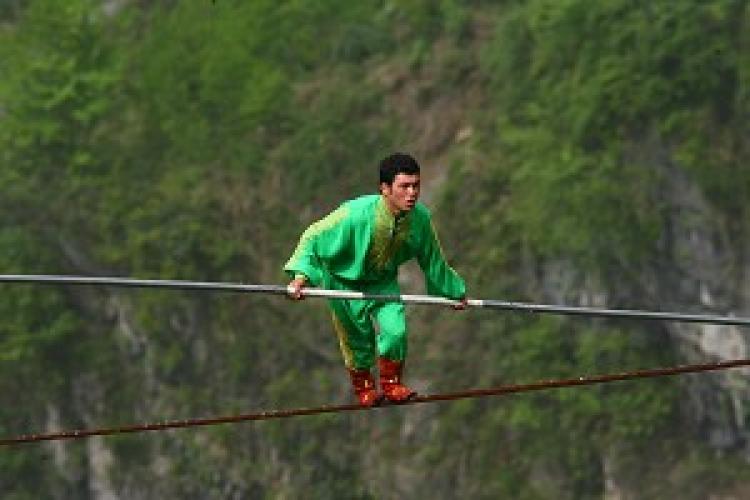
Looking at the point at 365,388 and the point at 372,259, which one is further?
the point at 365,388

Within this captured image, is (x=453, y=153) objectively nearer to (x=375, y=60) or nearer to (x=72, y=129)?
(x=375, y=60)

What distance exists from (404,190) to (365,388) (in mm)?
1028

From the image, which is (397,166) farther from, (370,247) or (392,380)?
(392,380)

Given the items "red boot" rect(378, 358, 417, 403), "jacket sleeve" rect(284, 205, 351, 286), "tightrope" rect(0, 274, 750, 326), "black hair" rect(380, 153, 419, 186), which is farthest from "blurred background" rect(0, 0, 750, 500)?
"tightrope" rect(0, 274, 750, 326)

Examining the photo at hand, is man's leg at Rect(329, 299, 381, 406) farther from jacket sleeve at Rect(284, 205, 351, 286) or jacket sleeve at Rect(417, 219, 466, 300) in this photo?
jacket sleeve at Rect(417, 219, 466, 300)

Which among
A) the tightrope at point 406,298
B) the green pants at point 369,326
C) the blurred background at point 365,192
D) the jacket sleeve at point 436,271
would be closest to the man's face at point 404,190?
the jacket sleeve at point 436,271

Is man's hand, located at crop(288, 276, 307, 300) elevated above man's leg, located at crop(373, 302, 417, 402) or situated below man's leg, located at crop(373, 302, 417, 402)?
Answer: above

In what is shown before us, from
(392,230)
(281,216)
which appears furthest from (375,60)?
(392,230)

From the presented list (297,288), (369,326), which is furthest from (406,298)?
(369,326)

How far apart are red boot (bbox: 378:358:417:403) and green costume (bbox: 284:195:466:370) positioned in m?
0.03

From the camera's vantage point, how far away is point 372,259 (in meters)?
9.45

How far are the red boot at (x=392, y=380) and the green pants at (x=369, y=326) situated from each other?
0.03m

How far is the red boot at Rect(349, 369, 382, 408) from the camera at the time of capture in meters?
9.54

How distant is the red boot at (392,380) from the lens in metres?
9.46
